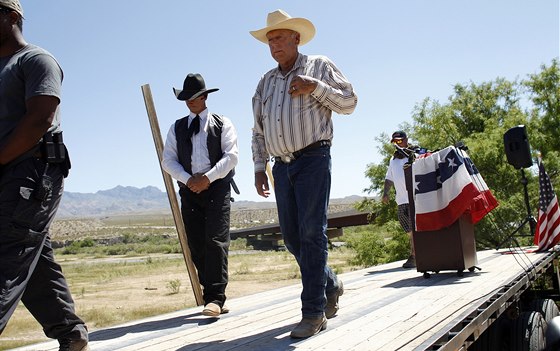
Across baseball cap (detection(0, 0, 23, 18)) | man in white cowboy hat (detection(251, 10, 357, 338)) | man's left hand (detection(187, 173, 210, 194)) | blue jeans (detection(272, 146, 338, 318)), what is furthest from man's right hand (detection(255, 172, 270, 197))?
baseball cap (detection(0, 0, 23, 18))

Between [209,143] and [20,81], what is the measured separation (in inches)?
90.4

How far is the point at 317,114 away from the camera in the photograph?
3.93 metres

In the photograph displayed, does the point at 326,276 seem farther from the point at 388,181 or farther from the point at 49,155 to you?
the point at 388,181

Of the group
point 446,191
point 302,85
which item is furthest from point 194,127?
point 446,191

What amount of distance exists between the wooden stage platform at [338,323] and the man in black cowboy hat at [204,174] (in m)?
0.44

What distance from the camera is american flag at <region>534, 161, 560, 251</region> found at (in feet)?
29.1

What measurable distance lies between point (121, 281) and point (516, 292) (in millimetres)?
17426

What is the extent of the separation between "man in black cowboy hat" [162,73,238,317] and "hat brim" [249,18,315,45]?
1234 mm

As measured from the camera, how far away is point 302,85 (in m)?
3.72

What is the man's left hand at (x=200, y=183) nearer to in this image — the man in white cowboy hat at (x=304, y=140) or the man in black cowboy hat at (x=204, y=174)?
the man in black cowboy hat at (x=204, y=174)

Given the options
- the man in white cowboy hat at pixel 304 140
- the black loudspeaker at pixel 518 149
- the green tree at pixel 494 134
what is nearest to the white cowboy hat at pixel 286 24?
the man in white cowboy hat at pixel 304 140

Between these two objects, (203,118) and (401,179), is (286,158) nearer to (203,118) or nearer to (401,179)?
(203,118)

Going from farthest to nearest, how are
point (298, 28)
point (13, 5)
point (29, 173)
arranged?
point (298, 28) < point (13, 5) < point (29, 173)

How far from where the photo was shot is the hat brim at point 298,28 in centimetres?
391
